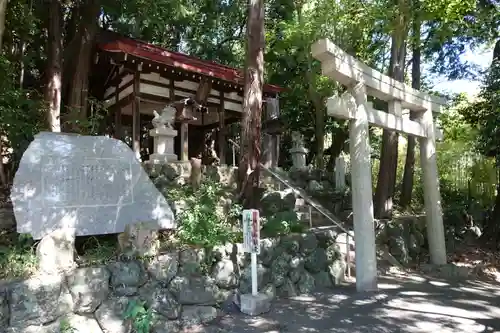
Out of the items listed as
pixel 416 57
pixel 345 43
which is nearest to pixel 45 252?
pixel 345 43

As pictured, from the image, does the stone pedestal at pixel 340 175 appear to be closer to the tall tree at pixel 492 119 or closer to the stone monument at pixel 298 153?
the stone monument at pixel 298 153

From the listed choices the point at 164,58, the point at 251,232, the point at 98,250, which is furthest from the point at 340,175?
the point at 98,250

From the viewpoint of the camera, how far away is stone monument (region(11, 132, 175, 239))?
4.83 m

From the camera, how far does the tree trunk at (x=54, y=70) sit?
805 cm

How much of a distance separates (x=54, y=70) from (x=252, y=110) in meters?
4.52

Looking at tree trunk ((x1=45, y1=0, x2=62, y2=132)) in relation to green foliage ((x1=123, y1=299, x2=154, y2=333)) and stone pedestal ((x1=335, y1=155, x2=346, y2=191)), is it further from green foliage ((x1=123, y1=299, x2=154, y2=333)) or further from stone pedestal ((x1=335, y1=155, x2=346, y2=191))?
stone pedestal ((x1=335, y1=155, x2=346, y2=191))

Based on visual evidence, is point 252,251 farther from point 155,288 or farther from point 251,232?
point 155,288

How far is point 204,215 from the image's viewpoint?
636 cm

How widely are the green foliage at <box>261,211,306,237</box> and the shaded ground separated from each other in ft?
3.98

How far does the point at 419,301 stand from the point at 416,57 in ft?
27.2

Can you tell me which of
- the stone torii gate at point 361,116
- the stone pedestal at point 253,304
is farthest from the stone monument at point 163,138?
the stone pedestal at point 253,304

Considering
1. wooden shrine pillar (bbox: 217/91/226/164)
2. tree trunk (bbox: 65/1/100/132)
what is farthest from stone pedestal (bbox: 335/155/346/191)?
tree trunk (bbox: 65/1/100/132)

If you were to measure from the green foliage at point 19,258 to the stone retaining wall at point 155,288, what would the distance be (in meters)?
0.18

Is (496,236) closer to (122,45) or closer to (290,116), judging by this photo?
(290,116)
